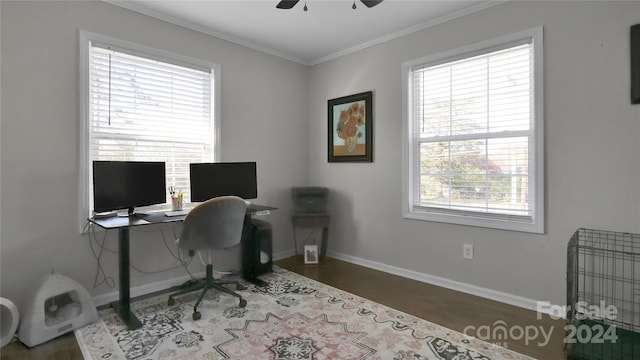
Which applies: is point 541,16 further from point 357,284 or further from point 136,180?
point 136,180

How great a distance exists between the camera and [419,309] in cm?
265

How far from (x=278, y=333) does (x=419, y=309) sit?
1.14 metres

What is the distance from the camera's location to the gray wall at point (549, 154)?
2.25 meters

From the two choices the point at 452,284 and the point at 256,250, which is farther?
the point at 256,250

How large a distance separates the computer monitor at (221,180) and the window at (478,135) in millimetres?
1593

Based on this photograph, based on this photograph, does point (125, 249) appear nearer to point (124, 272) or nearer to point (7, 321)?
point (124, 272)

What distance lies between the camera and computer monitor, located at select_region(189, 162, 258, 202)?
3.11 m

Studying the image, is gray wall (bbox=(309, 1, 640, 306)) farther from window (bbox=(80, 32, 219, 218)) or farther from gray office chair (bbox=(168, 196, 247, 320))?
window (bbox=(80, 32, 219, 218))

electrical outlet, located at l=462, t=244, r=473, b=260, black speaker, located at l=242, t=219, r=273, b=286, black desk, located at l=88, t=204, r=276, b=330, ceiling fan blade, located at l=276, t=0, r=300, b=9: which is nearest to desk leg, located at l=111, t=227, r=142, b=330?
black desk, located at l=88, t=204, r=276, b=330

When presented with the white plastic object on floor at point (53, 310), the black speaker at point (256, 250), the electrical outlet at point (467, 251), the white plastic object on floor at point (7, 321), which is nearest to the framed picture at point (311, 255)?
the black speaker at point (256, 250)

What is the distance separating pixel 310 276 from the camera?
3.43 metres

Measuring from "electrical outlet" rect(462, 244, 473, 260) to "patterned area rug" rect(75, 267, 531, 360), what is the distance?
88cm

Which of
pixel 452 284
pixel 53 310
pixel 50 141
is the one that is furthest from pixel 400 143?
pixel 53 310

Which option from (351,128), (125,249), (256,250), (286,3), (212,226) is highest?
(286,3)
